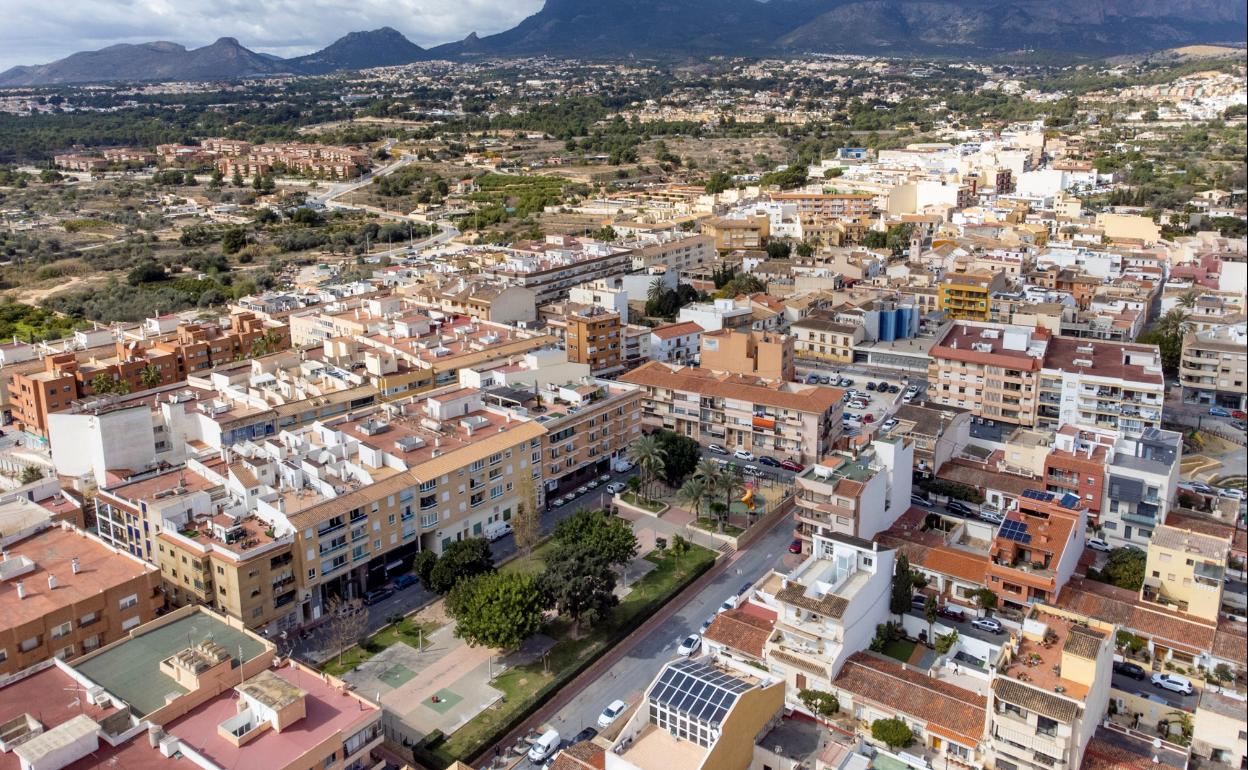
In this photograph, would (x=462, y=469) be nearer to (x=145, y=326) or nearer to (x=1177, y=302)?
(x=145, y=326)

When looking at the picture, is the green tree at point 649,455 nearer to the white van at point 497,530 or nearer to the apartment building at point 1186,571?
the white van at point 497,530

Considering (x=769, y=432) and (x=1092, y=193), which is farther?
(x=1092, y=193)

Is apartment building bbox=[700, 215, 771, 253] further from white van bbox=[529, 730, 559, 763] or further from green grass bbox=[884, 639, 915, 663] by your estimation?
white van bbox=[529, 730, 559, 763]

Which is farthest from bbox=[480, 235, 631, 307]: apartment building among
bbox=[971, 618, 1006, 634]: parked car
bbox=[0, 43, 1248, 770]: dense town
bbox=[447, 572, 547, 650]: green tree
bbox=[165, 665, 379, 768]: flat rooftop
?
bbox=[165, 665, 379, 768]: flat rooftop

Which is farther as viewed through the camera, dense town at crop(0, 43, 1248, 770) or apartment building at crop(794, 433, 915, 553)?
apartment building at crop(794, 433, 915, 553)

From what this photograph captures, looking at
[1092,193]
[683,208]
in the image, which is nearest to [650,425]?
[683,208]

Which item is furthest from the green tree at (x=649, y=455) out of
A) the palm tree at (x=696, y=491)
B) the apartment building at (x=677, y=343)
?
the apartment building at (x=677, y=343)
